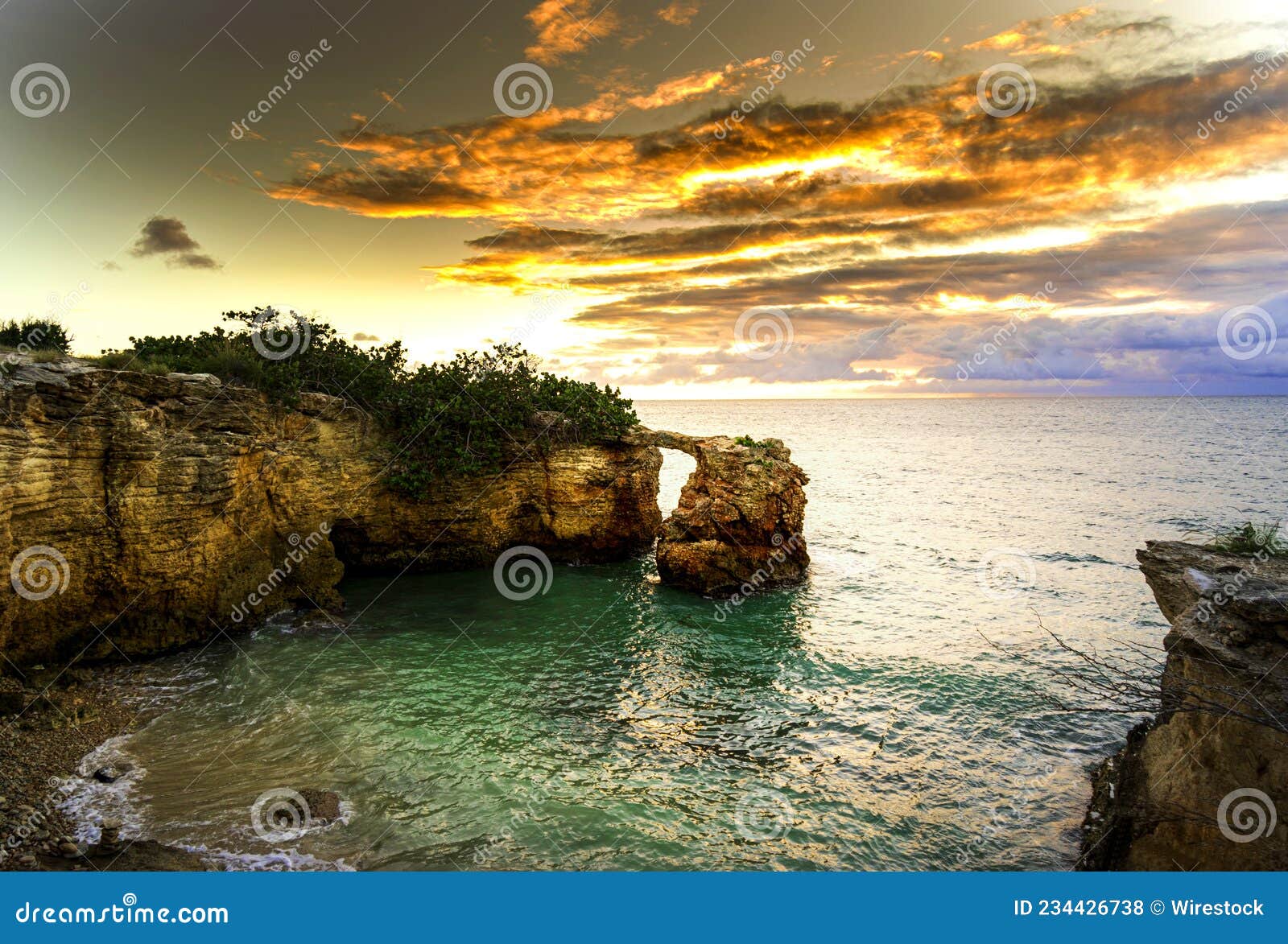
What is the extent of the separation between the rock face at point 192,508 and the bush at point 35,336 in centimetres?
178

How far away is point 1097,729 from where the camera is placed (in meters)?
12.9

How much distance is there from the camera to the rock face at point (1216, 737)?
680 cm

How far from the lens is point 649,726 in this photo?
1246 cm

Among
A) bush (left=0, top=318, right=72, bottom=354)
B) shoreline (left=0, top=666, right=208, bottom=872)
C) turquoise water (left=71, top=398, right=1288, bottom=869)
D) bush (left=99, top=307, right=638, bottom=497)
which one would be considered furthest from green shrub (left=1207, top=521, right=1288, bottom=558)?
bush (left=0, top=318, right=72, bottom=354)

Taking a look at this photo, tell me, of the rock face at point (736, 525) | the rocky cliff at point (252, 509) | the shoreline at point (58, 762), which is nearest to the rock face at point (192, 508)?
the rocky cliff at point (252, 509)

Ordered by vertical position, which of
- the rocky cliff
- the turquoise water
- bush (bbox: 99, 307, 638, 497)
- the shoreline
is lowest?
the shoreline

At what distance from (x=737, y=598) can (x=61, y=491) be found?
17.1m

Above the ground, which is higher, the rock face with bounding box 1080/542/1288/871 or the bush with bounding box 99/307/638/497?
the bush with bounding box 99/307/638/497

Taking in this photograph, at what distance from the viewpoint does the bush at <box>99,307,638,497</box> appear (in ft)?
57.8

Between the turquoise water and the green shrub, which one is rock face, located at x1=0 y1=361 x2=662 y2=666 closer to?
the turquoise water

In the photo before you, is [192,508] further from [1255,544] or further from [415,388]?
[1255,544]

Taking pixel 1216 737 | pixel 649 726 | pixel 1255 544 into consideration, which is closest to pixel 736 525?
pixel 649 726

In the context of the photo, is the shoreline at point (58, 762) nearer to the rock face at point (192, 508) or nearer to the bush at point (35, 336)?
the rock face at point (192, 508)

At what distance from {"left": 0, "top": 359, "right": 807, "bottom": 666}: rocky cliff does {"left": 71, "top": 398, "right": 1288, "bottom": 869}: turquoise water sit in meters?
1.29
